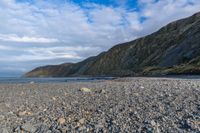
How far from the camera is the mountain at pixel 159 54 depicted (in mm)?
97156

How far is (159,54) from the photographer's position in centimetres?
12612

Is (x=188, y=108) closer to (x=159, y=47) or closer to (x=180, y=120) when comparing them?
(x=180, y=120)

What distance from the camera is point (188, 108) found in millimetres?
13945

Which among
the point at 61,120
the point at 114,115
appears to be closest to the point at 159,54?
the point at 114,115

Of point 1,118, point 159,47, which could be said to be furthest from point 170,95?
point 159,47

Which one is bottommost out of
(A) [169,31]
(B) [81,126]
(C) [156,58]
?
(B) [81,126]

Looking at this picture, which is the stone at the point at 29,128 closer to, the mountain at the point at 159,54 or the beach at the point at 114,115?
the beach at the point at 114,115

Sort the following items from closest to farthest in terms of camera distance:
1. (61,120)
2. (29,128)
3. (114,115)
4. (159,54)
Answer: (29,128) → (114,115) → (61,120) → (159,54)

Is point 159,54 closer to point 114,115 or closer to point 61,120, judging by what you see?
point 114,115

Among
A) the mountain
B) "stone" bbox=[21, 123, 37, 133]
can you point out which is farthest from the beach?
the mountain

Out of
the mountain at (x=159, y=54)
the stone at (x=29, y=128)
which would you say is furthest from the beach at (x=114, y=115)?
the mountain at (x=159, y=54)

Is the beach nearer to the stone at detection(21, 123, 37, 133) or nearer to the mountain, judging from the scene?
the stone at detection(21, 123, 37, 133)

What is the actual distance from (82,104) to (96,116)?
321cm

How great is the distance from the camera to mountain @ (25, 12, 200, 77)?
319 feet
